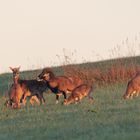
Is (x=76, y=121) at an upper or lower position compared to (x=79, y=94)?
lower

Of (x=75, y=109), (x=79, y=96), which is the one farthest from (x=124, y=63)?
(x=75, y=109)

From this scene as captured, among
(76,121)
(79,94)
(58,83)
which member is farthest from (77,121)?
(58,83)

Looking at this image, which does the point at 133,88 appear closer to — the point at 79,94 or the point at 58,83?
the point at 79,94

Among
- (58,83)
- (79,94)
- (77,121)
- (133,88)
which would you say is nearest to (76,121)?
(77,121)

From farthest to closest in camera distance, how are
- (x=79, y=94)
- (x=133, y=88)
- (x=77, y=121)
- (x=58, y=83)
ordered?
(x=58, y=83)
(x=133, y=88)
(x=79, y=94)
(x=77, y=121)

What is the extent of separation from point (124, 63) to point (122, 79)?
200 centimetres

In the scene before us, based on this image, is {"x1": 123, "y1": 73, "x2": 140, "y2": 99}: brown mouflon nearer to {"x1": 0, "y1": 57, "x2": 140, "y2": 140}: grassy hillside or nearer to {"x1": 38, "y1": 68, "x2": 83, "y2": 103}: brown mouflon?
{"x1": 0, "y1": 57, "x2": 140, "y2": 140}: grassy hillside

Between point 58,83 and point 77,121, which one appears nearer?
point 77,121

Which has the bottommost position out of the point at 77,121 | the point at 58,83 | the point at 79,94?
the point at 77,121

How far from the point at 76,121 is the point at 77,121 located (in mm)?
21

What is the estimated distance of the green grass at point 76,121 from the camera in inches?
A: 478

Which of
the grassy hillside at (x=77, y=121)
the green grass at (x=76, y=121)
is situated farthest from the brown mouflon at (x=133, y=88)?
the green grass at (x=76, y=121)

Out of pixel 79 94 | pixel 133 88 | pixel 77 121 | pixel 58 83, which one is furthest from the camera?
pixel 58 83

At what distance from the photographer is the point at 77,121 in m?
13.9
